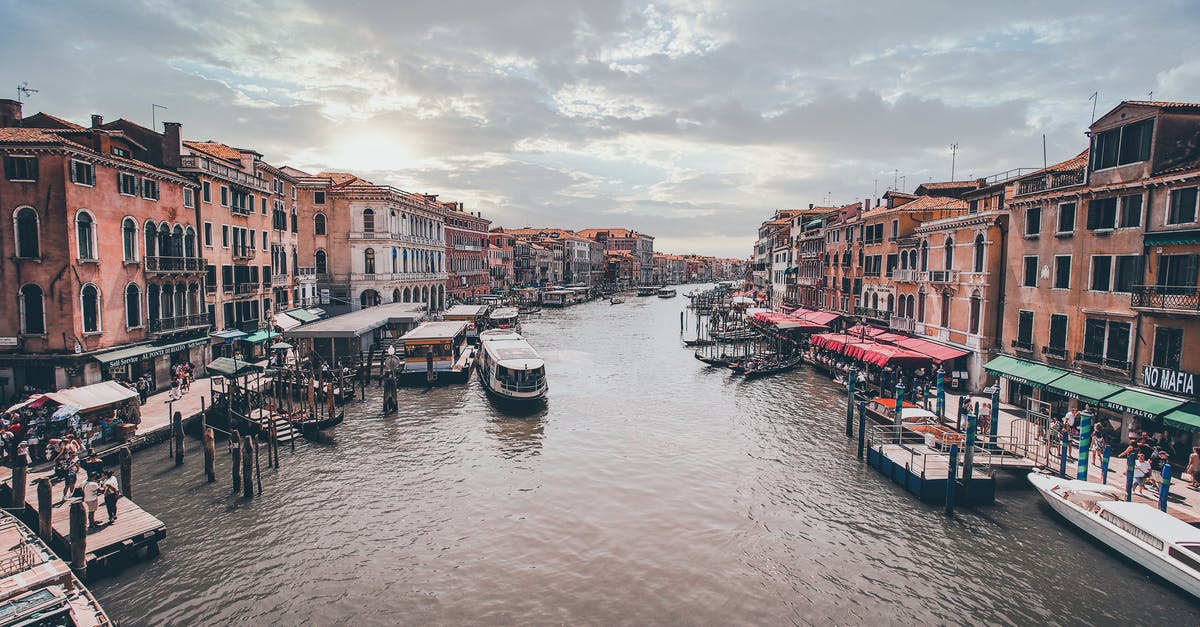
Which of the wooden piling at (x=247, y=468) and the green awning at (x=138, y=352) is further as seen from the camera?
the green awning at (x=138, y=352)

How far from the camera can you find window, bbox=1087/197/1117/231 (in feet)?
77.9

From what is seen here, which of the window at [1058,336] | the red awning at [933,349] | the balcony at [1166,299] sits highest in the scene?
the balcony at [1166,299]

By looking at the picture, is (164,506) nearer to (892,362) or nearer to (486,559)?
(486,559)

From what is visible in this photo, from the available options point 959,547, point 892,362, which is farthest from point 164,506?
point 892,362

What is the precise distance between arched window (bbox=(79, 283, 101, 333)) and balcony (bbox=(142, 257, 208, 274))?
336cm

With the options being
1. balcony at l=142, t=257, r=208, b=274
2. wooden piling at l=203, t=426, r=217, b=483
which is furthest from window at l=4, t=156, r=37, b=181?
wooden piling at l=203, t=426, r=217, b=483

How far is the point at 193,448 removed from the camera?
80.1 ft

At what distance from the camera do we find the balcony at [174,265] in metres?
29.6

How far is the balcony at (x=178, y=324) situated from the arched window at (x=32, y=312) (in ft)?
15.3

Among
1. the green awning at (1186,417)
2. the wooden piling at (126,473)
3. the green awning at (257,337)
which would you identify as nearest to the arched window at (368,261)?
the green awning at (257,337)

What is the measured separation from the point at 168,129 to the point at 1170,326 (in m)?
47.9

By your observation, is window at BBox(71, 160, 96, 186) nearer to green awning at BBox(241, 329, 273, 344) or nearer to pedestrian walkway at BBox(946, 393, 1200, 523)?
green awning at BBox(241, 329, 273, 344)

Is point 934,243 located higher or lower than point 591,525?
higher

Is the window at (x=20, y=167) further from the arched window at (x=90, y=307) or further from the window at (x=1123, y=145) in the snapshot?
the window at (x=1123, y=145)
